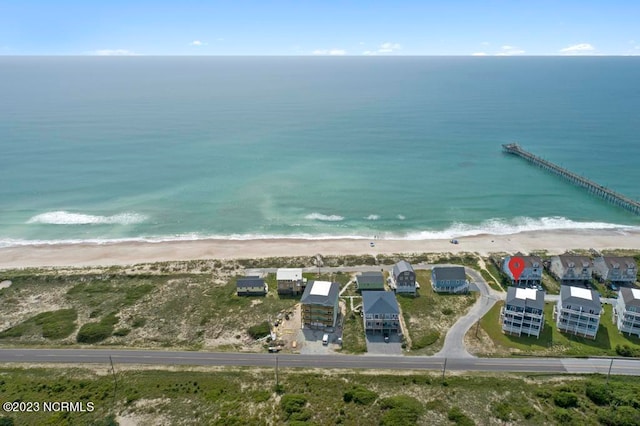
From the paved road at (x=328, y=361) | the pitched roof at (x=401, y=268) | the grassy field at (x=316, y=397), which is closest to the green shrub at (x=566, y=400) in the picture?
the grassy field at (x=316, y=397)

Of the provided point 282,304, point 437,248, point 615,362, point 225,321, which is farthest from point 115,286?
point 615,362

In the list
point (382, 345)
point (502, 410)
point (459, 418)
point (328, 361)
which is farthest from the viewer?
point (382, 345)

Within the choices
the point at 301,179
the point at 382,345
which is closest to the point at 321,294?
the point at 382,345

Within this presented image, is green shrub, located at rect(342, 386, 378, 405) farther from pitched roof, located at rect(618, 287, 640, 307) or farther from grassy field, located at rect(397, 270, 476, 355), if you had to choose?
pitched roof, located at rect(618, 287, 640, 307)

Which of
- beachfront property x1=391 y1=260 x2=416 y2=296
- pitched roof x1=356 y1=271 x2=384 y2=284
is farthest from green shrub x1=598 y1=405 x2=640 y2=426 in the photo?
pitched roof x1=356 y1=271 x2=384 y2=284

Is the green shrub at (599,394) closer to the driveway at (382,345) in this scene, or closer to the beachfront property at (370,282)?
the driveway at (382,345)

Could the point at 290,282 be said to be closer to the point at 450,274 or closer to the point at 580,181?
the point at 450,274

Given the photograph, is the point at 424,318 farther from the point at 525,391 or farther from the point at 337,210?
the point at 337,210
